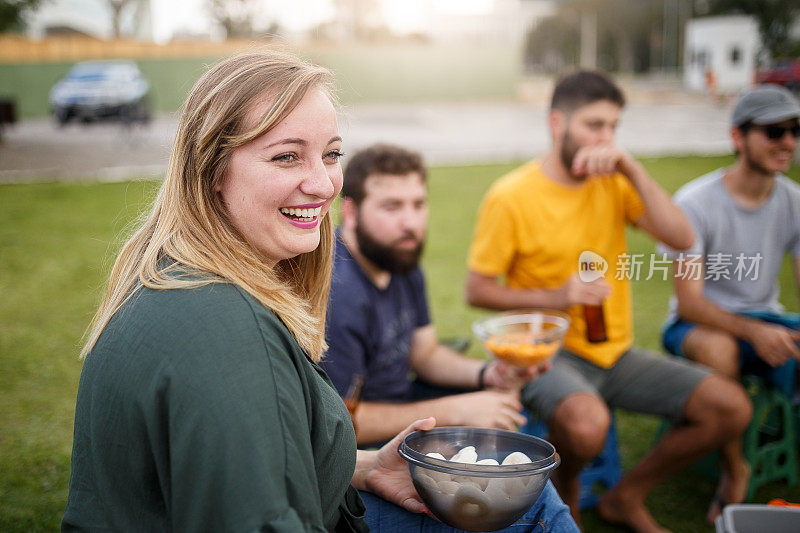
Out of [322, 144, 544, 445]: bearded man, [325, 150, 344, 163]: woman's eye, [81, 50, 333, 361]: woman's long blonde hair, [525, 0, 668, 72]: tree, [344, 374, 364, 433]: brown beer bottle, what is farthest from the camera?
[525, 0, 668, 72]: tree

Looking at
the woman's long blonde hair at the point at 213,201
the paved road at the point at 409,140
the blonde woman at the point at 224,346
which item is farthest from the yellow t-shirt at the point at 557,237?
the paved road at the point at 409,140

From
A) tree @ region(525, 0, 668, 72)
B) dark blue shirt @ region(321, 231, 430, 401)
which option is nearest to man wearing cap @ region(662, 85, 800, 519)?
dark blue shirt @ region(321, 231, 430, 401)

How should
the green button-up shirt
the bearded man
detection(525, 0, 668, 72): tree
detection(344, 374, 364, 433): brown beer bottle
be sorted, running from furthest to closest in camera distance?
detection(525, 0, 668, 72): tree, the bearded man, detection(344, 374, 364, 433): brown beer bottle, the green button-up shirt

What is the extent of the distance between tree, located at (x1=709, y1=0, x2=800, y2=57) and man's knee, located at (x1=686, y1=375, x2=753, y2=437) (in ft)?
6.00

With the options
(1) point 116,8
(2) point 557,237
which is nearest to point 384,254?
(2) point 557,237

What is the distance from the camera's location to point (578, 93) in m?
2.95

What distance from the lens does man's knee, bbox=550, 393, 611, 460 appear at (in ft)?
7.79

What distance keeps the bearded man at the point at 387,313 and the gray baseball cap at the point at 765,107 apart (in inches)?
56.0

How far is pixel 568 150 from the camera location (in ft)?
9.66

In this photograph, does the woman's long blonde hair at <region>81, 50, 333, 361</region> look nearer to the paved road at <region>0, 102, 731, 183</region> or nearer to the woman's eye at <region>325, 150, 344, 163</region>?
the woman's eye at <region>325, 150, 344, 163</region>

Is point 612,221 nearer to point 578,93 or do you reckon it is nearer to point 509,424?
point 578,93

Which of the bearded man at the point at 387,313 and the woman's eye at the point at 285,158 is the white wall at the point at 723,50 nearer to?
the bearded man at the point at 387,313

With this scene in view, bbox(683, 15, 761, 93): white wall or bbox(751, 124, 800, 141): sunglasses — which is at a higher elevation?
bbox(683, 15, 761, 93): white wall

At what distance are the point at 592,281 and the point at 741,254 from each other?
33.6 inches
